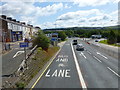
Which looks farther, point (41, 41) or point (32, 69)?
point (41, 41)

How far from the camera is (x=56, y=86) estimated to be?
521 inches

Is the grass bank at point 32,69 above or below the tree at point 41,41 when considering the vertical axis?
below

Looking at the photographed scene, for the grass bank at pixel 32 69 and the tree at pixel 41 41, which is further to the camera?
the tree at pixel 41 41

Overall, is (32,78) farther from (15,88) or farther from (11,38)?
(11,38)

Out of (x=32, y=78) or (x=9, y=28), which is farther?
(x=9, y=28)

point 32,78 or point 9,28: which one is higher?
point 9,28

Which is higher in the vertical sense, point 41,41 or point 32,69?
point 41,41

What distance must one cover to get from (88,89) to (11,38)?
2039 inches

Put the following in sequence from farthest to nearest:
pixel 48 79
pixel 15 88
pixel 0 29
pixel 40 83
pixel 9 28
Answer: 1. pixel 9 28
2. pixel 0 29
3. pixel 48 79
4. pixel 40 83
5. pixel 15 88

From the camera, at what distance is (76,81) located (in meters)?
14.6

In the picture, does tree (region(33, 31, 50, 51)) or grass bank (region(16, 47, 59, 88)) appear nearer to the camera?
grass bank (region(16, 47, 59, 88))

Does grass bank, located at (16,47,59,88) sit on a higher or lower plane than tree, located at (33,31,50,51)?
lower

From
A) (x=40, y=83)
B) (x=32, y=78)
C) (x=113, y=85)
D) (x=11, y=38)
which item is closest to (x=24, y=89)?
(x=40, y=83)

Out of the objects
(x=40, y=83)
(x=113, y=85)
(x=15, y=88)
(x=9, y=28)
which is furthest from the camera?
(x=9, y=28)
